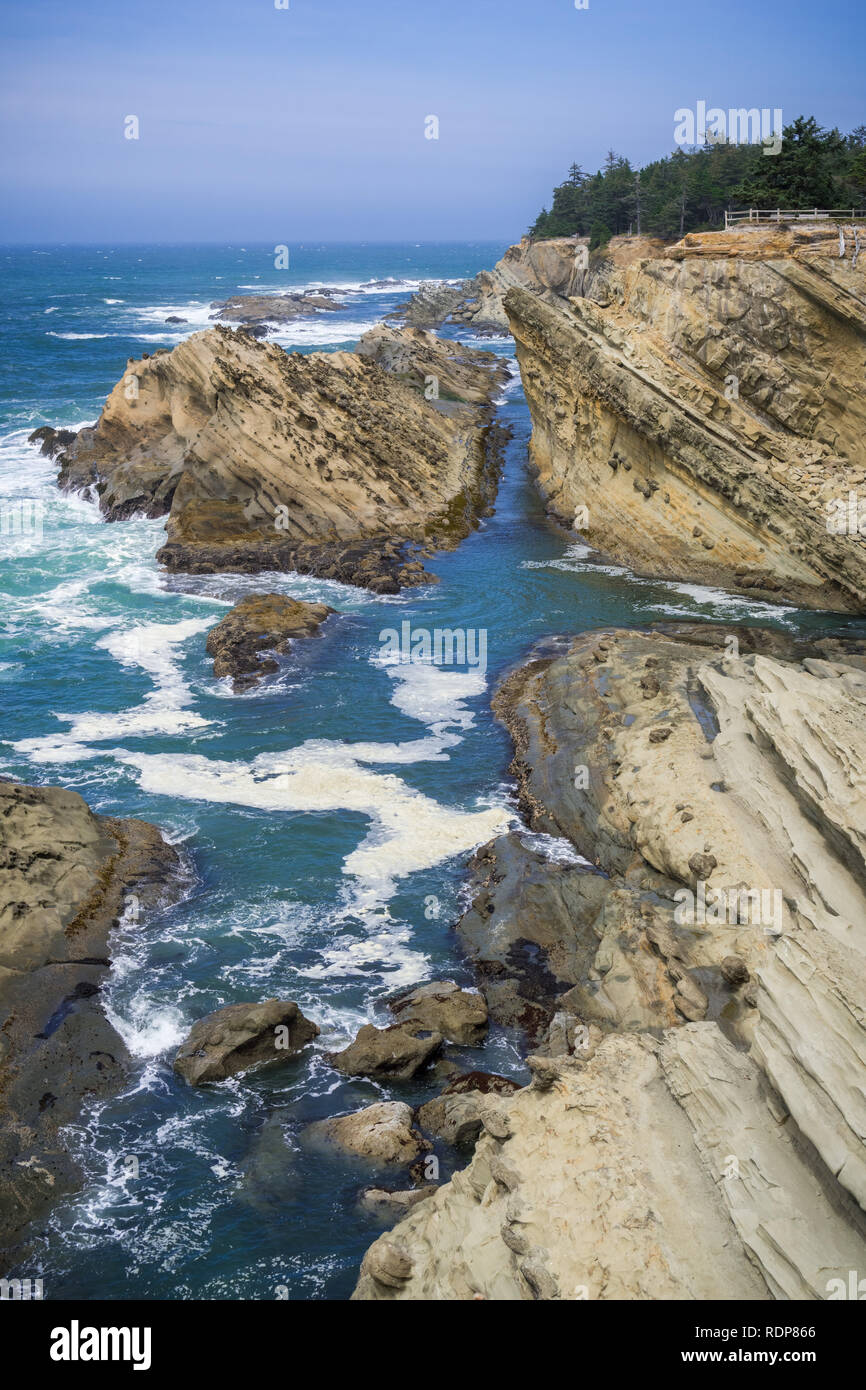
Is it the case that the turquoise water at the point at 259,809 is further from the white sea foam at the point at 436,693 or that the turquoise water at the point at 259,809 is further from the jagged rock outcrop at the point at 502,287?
the jagged rock outcrop at the point at 502,287

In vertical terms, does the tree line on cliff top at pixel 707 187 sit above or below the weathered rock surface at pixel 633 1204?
above

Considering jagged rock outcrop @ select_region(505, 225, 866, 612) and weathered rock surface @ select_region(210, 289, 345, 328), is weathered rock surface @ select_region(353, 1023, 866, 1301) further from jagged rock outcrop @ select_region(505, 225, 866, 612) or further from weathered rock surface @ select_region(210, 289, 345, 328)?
weathered rock surface @ select_region(210, 289, 345, 328)

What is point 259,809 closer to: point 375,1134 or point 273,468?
point 375,1134

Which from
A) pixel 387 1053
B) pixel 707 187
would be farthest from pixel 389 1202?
pixel 707 187

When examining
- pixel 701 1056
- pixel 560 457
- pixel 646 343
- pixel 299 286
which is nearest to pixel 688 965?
pixel 701 1056

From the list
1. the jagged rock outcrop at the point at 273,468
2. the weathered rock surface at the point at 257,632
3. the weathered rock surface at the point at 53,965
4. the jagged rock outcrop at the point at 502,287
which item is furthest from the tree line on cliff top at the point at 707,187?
the weathered rock surface at the point at 53,965

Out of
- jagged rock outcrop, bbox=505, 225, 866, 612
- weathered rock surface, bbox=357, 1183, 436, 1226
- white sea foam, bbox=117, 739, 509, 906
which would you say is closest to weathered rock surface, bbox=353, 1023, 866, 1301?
weathered rock surface, bbox=357, 1183, 436, 1226
